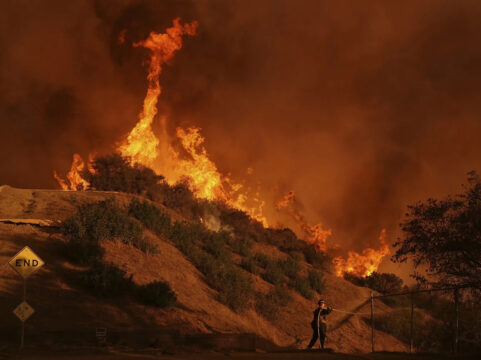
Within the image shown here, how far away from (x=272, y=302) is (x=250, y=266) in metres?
3.83

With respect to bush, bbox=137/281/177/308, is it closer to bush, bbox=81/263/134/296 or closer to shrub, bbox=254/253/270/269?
bush, bbox=81/263/134/296

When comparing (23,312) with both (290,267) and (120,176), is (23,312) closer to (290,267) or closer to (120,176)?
(290,267)

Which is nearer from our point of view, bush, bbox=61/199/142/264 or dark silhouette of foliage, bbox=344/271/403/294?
bush, bbox=61/199/142/264

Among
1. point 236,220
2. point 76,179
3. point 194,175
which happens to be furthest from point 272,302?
point 76,179

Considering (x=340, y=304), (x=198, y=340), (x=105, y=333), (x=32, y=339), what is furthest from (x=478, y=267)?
(x=340, y=304)

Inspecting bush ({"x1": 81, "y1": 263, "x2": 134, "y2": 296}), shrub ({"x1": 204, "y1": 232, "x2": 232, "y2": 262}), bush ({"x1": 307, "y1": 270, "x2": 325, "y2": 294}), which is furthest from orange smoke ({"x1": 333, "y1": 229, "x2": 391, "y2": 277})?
bush ({"x1": 81, "y1": 263, "x2": 134, "y2": 296})

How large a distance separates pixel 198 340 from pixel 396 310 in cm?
1872

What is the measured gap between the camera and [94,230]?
24188 millimetres

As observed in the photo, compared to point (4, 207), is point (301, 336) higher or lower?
lower

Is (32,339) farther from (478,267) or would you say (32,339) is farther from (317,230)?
(317,230)

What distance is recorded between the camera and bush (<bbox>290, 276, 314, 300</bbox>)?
3162 centimetres

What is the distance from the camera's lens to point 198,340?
1758cm

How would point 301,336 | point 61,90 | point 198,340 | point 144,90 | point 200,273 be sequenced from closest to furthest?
1. point 198,340
2. point 301,336
3. point 200,273
4. point 144,90
5. point 61,90

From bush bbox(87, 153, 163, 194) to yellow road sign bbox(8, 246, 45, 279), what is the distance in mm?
22374
